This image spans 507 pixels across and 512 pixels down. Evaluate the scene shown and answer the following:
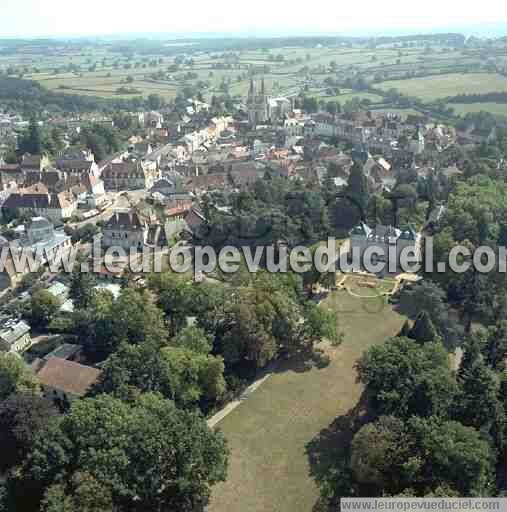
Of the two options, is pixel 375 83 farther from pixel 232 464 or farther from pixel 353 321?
pixel 232 464

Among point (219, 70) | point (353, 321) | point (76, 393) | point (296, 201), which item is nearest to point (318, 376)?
point (353, 321)

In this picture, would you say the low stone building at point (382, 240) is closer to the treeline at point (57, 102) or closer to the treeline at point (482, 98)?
the treeline at point (482, 98)

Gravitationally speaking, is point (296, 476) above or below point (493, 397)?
below

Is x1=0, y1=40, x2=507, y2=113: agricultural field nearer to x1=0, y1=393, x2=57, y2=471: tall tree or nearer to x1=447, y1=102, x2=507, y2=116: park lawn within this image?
x1=447, y1=102, x2=507, y2=116: park lawn

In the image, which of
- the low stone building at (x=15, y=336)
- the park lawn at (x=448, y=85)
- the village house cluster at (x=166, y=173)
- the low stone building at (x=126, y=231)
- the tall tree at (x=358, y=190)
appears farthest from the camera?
the park lawn at (x=448, y=85)

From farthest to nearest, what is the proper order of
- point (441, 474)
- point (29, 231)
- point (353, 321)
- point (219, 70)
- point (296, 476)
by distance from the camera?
point (219, 70), point (29, 231), point (353, 321), point (296, 476), point (441, 474)

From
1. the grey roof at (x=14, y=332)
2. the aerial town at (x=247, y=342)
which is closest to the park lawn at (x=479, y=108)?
the aerial town at (x=247, y=342)

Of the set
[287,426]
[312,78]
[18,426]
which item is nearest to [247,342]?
[287,426]
